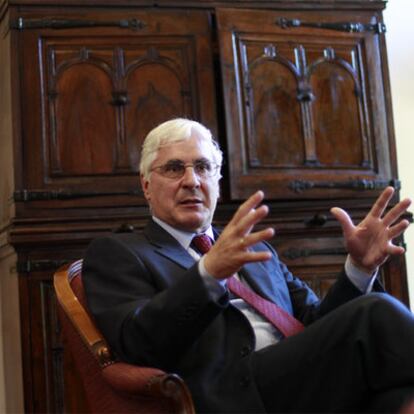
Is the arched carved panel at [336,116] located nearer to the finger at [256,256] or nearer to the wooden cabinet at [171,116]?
the wooden cabinet at [171,116]

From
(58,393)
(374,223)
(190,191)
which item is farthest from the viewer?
(58,393)

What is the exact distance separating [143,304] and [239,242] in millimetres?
309

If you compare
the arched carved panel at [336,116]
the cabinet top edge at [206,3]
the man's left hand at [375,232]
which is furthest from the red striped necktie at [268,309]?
the cabinet top edge at [206,3]

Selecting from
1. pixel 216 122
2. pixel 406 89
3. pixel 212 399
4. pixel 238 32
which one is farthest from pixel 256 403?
pixel 406 89

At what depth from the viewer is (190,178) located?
7.88ft

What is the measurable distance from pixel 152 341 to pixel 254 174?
1647 mm

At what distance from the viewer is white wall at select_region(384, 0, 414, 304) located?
14.6ft

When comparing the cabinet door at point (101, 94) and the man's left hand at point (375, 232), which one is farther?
the cabinet door at point (101, 94)

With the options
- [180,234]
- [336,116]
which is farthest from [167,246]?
[336,116]

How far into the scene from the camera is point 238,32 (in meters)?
3.62

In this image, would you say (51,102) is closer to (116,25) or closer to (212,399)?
(116,25)

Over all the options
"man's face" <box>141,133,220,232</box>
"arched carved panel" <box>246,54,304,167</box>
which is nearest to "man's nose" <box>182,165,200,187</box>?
"man's face" <box>141,133,220,232</box>

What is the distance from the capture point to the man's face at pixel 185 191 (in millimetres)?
2402

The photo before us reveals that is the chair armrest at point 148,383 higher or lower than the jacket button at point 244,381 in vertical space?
higher
